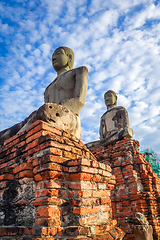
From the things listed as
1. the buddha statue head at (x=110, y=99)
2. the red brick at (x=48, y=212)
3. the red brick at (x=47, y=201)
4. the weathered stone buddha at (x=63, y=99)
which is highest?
the buddha statue head at (x=110, y=99)

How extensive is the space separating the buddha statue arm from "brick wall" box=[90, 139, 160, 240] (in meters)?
2.85

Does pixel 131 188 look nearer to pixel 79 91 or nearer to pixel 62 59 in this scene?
pixel 79 91

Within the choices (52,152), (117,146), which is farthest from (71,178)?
(117,146)

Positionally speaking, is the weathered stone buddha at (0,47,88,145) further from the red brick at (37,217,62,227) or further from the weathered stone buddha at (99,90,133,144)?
the weathered stone buddha at (99,90,133,144)

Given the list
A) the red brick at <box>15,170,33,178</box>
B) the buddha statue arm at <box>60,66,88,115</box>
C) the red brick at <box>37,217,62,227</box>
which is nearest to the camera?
the red brick at <box>37,217,62,227</box>

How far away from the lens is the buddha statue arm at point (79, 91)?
338cm

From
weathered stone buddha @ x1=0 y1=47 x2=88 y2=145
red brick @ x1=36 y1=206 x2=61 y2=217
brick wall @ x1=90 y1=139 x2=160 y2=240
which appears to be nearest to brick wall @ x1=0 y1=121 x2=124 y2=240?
red brick @ x1=36 y1=206 x2=61 y2=217

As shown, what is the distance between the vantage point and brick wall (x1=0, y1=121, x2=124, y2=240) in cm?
190

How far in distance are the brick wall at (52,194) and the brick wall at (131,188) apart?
304cm

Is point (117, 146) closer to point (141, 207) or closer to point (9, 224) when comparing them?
point (141, 207)

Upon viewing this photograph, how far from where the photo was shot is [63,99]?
3.77m

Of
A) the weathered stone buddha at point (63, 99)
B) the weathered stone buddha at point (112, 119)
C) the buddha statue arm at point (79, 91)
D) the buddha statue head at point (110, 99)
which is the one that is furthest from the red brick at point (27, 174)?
the buddha statue head at point (110, 99)

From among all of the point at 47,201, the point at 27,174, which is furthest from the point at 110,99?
the point at 47,201

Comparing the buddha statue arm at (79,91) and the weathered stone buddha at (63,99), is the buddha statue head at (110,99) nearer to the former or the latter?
the weathered stone buddha at (63,99)
